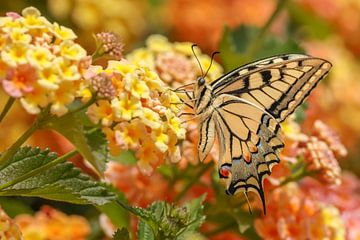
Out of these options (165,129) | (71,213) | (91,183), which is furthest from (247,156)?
(71,213)

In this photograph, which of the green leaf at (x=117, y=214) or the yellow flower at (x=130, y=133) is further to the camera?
the green leaf at (x=117, y=214)

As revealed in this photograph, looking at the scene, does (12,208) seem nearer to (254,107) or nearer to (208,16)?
(254,107)

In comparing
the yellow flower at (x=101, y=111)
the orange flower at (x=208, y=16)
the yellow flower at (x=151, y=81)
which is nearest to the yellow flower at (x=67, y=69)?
the yellow flower at (x=101, y=111)

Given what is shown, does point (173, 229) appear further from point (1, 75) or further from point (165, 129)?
point (1, 75)

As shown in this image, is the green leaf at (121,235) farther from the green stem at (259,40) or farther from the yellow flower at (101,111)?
the green stem at (259,40)

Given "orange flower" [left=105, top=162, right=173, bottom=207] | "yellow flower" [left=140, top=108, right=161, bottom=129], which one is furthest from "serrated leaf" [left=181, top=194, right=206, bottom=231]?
"orange flower" [left=105, top=162, right=173, bottom=207]

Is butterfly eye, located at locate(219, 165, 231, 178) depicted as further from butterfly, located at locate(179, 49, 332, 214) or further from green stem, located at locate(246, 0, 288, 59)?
green stem, located at locate(246, 0, 288, 59)

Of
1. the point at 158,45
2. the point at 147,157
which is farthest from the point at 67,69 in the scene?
the point at 158,45
